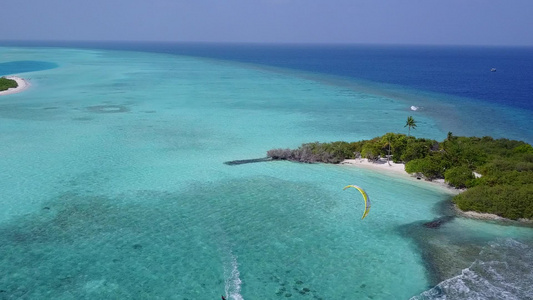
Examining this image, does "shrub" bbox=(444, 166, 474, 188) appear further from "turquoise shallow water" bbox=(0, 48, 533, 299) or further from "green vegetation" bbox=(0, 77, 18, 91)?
"green vegetation" bbox=(0, 77, 18, 91)

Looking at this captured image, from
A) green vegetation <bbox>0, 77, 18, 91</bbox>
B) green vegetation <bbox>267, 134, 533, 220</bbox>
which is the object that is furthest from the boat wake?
green vegetation <bbox>0, 77, 18, 91</bbox>

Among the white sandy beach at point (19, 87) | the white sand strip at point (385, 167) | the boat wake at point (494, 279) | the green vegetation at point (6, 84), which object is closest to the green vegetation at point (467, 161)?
the white sand strip at point (385, 167)

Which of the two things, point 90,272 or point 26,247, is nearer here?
point 90,272

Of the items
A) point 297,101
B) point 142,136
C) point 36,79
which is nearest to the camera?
point 142,136

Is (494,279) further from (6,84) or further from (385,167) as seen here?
(6,84)

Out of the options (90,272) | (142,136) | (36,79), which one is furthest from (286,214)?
(36,79)

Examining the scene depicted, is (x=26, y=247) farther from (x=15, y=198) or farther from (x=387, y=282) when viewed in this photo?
(x=387, y=282)

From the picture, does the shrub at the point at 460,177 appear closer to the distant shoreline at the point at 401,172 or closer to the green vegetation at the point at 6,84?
the distant shoreline at the point at 401,172

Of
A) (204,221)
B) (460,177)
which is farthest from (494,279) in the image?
(204,221)
